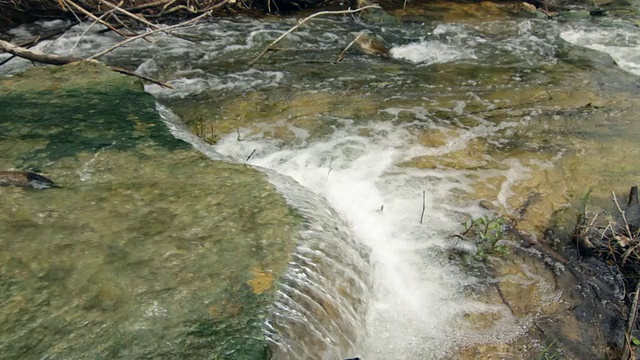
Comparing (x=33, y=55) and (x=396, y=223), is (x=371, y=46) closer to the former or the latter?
(x=396, y=223)

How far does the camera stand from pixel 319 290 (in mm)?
2590

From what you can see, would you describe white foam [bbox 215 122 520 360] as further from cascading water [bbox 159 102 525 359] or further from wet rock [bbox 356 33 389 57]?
wet rock [bbox 356 33 389 57]

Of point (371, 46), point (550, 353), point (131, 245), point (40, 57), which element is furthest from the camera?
point (371, 46)

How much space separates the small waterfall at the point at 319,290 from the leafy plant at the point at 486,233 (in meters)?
0.73

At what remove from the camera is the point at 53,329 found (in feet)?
6.58

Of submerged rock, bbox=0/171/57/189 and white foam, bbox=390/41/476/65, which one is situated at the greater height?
submerged rock, bbox=0/171/57/189

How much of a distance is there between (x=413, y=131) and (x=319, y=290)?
103 inches

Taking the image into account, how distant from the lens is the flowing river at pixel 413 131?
302 cm

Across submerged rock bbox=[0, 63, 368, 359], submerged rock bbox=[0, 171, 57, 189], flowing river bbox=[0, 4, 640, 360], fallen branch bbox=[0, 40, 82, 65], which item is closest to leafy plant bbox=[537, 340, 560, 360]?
flowing river bbox=[0, 4, 640, 360]

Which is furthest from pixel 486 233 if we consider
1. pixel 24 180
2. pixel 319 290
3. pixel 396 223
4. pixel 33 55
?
pixel 33 55

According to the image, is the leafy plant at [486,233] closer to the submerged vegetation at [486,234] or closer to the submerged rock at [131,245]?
the submerged vegetation at [486,234]

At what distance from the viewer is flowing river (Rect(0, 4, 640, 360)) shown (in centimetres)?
302

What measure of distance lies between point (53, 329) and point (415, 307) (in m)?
1.86

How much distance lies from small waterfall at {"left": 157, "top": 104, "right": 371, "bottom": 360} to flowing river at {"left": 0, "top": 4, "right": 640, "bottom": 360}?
0.02 m
